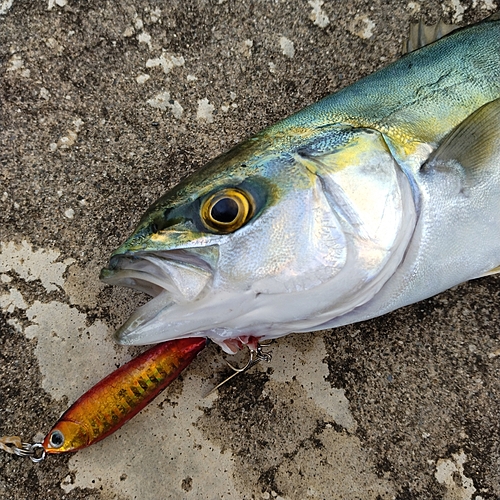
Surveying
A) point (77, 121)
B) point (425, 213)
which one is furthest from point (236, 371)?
point (77, 121)

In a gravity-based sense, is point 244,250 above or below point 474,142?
above

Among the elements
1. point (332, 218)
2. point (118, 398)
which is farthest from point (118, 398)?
point (332, 218)

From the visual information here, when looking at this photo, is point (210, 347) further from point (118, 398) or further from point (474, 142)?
point (474, 142)

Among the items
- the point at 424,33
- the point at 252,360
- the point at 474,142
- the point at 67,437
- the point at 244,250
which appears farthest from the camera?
the point at 424,33

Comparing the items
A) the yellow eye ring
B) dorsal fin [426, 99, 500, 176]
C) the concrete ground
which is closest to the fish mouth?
the yellow eye ring

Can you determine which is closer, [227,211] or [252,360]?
[227,211]

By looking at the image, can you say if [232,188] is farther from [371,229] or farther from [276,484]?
[276,484]

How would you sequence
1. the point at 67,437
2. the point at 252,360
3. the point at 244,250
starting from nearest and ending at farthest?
the point at 244,250 → the point at 67,437 → the point at 252,360
